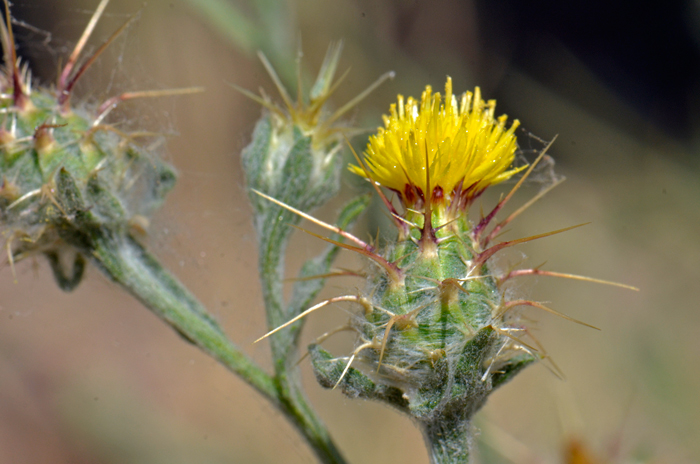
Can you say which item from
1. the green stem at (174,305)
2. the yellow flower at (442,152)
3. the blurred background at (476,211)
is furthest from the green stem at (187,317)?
the blurred background at (476,211)

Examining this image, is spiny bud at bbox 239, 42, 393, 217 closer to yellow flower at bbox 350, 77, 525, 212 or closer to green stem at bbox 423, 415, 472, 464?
yellow flower at bbox 350, 77, 525, 212

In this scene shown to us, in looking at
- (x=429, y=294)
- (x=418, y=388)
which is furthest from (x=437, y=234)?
(x=418, y=388)

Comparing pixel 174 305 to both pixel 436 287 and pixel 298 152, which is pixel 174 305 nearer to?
pixel 298 152

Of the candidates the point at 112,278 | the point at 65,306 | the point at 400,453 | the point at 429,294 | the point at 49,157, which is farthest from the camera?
the point at 65,306

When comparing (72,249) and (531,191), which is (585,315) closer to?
(531,191)

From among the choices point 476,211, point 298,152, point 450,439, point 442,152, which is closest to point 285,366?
point 450,439
